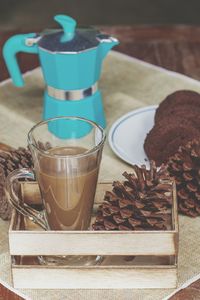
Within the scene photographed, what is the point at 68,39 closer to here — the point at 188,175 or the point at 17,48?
the point at 17,48

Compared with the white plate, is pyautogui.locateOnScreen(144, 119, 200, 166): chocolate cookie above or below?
above

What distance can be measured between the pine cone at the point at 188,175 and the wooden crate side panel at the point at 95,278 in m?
0.16

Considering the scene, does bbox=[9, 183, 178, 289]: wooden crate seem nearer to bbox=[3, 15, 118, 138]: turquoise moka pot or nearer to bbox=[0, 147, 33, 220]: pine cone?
bbox=[0, 147, 33, 220]: pine cone

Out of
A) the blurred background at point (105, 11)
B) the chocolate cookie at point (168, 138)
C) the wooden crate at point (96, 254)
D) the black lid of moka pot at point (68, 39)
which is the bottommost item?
the blurred background at point (105, 11)

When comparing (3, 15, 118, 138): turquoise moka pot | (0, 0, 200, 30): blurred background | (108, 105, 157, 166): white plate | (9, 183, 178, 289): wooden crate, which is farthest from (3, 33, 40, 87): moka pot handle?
(0, 0, 200, 30): blurred background

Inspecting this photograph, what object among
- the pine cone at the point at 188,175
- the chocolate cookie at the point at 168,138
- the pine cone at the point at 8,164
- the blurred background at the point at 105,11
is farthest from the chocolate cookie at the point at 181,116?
the blurred background at the point at 105,11

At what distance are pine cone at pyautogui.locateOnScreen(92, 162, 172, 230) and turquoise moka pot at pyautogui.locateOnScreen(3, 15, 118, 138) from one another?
364mm

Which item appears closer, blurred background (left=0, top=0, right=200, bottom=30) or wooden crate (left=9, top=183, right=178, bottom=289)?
wooden crate (left=9, top=183, right=178, bottom=289)

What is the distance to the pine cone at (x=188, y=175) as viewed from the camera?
3.15ft

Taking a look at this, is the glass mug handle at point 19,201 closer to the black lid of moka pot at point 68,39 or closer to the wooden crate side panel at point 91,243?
the wooden crate side panel at point 91,243

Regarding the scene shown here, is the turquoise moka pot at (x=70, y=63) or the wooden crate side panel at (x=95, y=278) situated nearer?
the wooden crate side panel at (x=95, y=278)

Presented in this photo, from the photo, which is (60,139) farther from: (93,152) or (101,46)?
(101,46)

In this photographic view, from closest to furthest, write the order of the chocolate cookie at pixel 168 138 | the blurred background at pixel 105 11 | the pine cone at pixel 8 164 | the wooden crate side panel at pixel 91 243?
1. the wooden crate side panel at pixel 91 243
2. the pine cone at pixel 8 164
3. the chocolate cookie at pixel 168 138
4. the blurred background at pixel 105 11

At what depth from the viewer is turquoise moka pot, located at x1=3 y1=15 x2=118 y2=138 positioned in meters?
1.17
